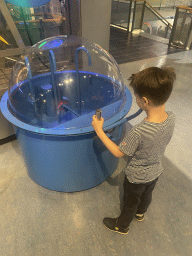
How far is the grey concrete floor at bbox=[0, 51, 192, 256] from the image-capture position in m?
1.19

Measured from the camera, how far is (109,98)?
1519 millimetres

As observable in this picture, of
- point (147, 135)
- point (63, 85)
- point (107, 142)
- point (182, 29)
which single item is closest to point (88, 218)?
point (107, 142)

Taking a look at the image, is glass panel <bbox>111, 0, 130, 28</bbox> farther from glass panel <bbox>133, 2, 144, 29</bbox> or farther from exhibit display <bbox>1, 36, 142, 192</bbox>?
exhibit display <bbox>1, 36, 142, 192</bbox>

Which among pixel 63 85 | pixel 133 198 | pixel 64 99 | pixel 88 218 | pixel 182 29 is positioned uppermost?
pixel 63 85

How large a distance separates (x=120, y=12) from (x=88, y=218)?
782 centimetres

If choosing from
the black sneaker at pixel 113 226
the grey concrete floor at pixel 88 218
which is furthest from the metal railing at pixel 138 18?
the black sneaker at pixel 113 226

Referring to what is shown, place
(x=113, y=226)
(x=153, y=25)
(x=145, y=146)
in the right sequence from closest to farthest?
1. (x=145, y=146)
2. (x=113, y=226)
3. (x=153, y=25)

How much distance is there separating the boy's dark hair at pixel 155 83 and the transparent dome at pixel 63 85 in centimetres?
48

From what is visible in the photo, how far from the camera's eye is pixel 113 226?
4.15 ft

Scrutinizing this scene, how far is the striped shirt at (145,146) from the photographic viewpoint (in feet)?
2.82

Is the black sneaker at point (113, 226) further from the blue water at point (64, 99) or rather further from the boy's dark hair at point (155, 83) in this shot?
the boy's dark hair at point (155, 83)

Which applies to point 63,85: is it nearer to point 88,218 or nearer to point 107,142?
point 107,142

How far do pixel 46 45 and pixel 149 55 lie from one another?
12.5ft

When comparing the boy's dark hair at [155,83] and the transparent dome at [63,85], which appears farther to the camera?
the transparent dome at [63,85]
